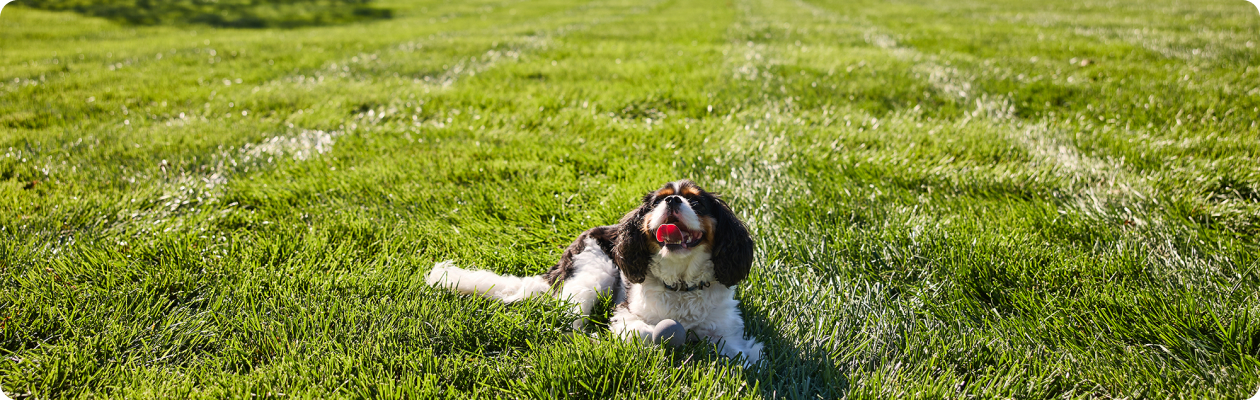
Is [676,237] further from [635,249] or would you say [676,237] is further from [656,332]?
[656,332]

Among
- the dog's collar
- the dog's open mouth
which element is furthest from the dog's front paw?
the dog's open mouth

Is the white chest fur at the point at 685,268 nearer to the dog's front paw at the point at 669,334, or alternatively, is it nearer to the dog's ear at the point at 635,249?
the dog's ear at the point at 635,249

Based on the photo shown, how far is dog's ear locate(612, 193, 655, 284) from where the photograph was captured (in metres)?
2.38

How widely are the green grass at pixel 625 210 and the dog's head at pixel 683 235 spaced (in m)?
0.32

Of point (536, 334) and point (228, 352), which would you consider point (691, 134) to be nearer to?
point (536, 334)

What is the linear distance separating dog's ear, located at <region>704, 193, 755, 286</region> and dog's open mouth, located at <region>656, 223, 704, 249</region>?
0.11 metres

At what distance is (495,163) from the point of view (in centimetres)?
437

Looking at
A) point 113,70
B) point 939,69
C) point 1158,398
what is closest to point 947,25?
point 939,69

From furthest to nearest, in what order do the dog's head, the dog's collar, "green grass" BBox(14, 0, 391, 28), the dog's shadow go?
"green grass" BBox(14, 0, 391, 28) → the dog's collar → the dog's head → the dog's shadow

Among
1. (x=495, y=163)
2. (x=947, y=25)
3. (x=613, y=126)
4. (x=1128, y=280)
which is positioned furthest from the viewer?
(x=947, y=25)

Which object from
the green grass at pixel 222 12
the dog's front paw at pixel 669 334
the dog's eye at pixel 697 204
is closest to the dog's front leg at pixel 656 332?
the dog's front paw at pixel 669 334

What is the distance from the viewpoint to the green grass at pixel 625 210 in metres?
2.16

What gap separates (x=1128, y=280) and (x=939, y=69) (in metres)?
5.49

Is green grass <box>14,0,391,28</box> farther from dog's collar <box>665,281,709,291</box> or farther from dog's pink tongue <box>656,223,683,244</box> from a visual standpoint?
dog's pink tongue <box>656,223,683,244</box>
